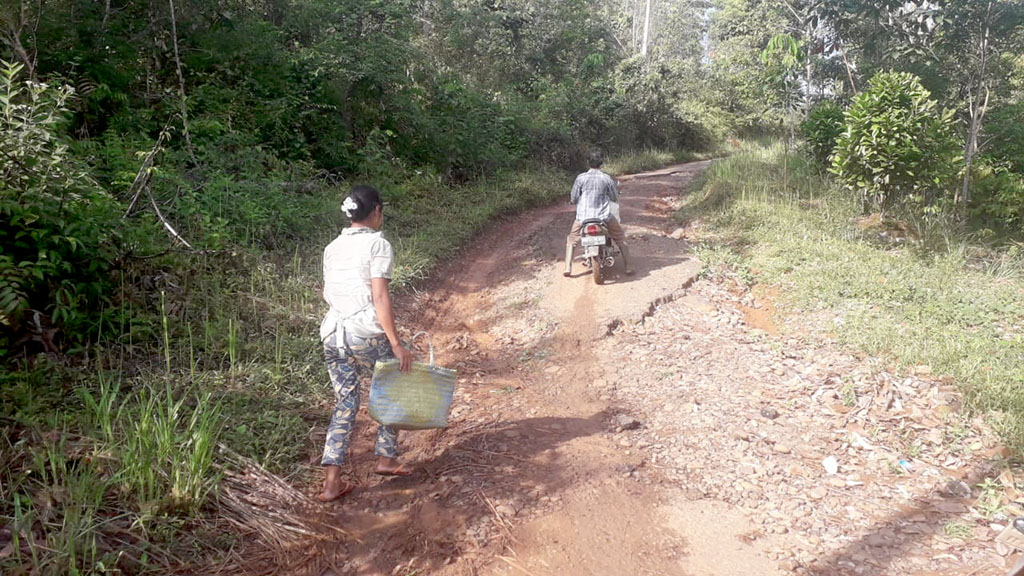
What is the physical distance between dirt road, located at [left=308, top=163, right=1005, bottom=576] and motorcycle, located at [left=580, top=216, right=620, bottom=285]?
856mm

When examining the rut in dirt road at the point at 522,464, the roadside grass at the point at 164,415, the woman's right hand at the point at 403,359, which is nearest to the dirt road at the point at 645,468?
the rut in dirt road at the point at 522,464

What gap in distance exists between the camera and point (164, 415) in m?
3.45

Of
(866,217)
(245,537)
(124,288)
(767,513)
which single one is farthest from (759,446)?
(866,217)

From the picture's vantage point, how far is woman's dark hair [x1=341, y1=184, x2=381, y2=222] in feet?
10.4

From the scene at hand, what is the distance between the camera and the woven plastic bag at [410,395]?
3127mm

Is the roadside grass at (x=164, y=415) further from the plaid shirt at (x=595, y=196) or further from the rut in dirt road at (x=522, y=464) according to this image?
the plaid shirt at (x=595, y=196)

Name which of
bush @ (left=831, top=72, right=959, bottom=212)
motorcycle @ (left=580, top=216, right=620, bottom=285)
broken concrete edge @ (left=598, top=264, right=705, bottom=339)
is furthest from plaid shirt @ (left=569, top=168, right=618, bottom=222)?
bush @ (left=831, top=72, right=959, bottom=212)

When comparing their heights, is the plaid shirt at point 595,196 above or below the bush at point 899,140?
below

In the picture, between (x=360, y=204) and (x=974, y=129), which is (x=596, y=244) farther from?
(x=974, y=129)

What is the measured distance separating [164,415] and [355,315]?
134 cm

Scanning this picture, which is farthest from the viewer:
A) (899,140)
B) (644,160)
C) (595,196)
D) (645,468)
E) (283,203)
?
(644,160)

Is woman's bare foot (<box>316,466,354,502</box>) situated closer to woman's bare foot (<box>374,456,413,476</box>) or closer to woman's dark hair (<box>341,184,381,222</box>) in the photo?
woman's bare foot (<box>374,456,413,476</box>)

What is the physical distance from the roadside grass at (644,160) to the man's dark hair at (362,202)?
15115mm

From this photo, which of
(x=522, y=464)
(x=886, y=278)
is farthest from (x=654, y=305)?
(x=522, y=464)
